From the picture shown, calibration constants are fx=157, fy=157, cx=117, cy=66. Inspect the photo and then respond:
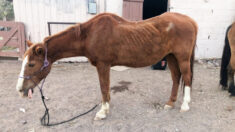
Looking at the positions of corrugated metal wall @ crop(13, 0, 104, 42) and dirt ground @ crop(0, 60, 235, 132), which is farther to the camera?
corrugated metal wall @ crop(13, 0, 104, 42)

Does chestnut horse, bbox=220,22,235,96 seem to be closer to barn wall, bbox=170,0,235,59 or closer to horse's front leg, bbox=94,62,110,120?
horse's front leg, bbox=94,62,110,120

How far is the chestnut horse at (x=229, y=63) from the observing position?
3307 mm

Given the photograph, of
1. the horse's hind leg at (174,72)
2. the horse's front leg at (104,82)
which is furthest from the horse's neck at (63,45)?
the horse's hind leg at (174,72)

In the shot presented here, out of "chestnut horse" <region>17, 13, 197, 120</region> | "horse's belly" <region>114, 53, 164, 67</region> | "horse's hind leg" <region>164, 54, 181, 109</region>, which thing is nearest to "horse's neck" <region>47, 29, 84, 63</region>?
"chestnut horse" <region>17, 13, 197, 120</region>

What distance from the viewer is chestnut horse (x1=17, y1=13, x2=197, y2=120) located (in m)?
2.31

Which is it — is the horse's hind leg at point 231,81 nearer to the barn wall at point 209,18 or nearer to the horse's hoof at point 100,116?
the horse's hoof at point 100,116

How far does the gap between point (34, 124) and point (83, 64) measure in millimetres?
3925

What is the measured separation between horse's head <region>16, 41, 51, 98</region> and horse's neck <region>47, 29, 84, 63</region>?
0.12 m

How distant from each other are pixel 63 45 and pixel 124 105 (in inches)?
63.1

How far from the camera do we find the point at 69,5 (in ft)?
19.6

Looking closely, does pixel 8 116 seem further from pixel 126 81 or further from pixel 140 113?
pixel 126 81

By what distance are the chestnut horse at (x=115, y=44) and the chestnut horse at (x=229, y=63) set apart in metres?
1.30

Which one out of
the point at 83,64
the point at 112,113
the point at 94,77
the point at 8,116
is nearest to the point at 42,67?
the point at 8,116

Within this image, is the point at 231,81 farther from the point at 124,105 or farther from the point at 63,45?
the point at 63,45
